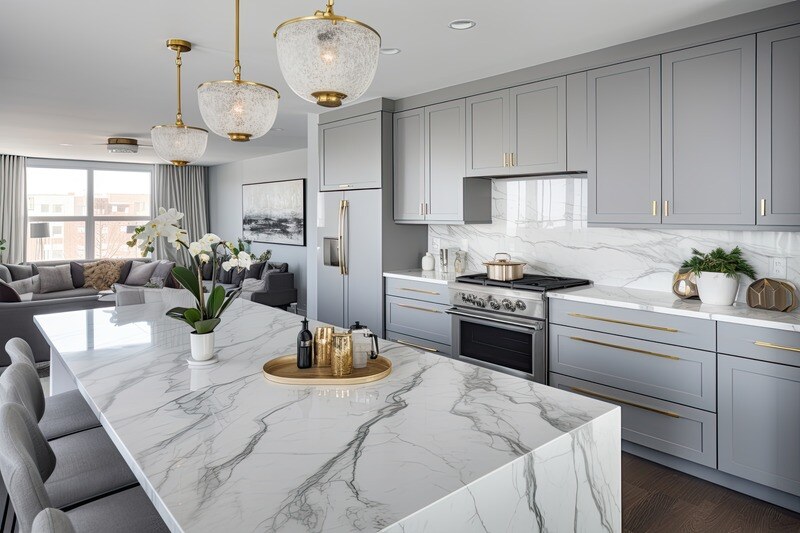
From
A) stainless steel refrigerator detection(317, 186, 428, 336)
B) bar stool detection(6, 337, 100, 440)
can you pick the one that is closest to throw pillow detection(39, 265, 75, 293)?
stainless steel refrigerator detection(317, 186, 428, 336)

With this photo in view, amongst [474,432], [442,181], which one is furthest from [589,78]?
[474,432]

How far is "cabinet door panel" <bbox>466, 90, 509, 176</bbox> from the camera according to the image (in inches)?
153

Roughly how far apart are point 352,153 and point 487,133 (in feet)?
4.44

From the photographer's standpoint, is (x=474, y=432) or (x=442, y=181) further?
(x=442, y=181)

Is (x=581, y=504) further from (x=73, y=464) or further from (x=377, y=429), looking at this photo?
(x=73, y=464)

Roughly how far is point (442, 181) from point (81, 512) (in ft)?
11.2

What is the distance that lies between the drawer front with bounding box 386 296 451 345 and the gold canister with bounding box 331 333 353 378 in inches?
91.6

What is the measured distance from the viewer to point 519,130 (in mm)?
3793

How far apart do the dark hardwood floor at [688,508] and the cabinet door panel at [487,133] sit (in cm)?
217

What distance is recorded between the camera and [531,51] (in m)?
3.40

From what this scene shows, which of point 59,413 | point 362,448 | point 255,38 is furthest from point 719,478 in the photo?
point 255,38

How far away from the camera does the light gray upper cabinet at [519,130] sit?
3.58m

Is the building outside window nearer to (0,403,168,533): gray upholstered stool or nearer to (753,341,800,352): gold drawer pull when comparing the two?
(0,403,168,533): gray upholstered stool

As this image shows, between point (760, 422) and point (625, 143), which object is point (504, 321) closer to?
point (625, 143)
